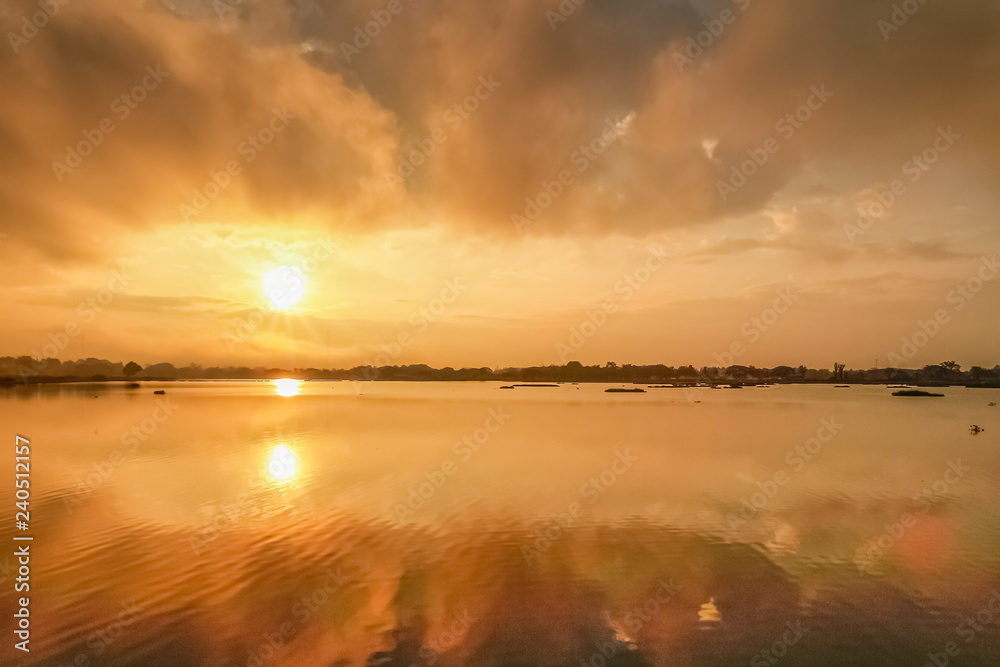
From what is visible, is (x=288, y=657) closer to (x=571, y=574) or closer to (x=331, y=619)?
(x=331, y=619)

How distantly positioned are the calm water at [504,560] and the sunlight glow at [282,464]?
462mm

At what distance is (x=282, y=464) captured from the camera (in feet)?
121

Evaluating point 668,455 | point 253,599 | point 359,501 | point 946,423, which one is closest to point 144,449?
point 359,501

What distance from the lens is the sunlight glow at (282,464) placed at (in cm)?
3278

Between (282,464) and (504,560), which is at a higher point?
(282,464)

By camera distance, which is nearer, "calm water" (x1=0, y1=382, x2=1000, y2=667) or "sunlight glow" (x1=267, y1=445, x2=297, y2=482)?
"calm water" (x1=0, y1=382, x2=1000, y2=667)

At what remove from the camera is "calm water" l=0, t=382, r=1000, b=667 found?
12.2m

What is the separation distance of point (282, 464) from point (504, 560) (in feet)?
80.7

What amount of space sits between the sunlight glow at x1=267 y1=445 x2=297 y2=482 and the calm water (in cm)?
46

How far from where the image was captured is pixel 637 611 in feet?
45.5

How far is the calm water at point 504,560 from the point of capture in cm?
1220

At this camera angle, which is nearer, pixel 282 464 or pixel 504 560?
pixel 504 560

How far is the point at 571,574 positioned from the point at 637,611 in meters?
3.06

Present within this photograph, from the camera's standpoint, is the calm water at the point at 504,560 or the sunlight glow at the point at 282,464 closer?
the calm water at the point at 504,560
